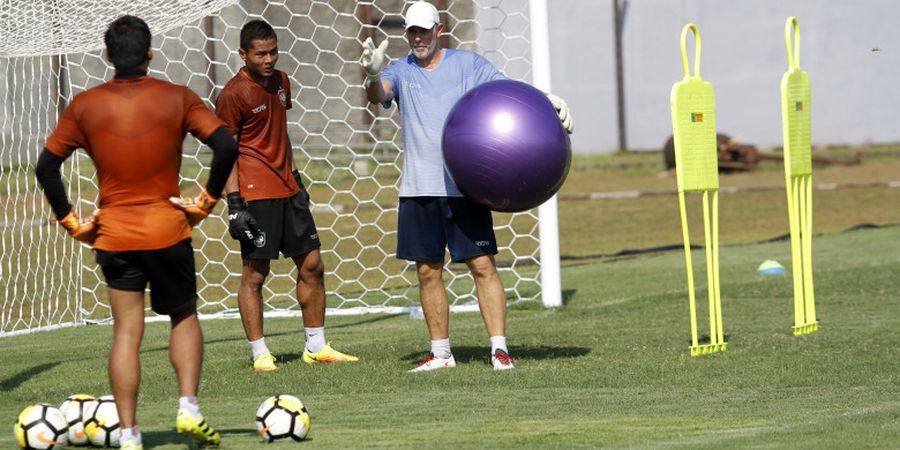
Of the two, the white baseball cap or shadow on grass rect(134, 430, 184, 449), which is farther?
the white baseball cap

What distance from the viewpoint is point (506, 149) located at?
7.32m

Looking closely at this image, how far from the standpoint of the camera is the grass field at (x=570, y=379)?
5.79m

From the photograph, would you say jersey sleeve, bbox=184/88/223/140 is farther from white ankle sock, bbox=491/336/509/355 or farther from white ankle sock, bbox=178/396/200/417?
white ankle sock, bbox=491/336/509/355

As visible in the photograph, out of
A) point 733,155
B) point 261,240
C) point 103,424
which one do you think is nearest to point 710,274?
point 261,240

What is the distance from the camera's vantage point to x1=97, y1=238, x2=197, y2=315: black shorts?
17.7ft

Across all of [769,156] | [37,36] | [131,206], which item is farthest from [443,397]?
[769,156]

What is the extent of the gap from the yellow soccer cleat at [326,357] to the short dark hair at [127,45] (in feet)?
11.1

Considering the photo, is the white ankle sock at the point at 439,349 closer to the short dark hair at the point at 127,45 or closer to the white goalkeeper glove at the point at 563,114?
the white goalkeeper glove at the point at 563,114

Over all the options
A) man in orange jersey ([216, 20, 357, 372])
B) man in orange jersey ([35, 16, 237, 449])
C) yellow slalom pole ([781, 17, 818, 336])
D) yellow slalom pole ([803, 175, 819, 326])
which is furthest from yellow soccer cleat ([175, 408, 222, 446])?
yellow slalom pole ([803, 175, 819, 326])

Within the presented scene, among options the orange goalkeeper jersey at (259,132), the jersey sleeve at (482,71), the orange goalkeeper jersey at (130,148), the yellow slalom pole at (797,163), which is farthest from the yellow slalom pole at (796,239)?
the orange goalkeeper jersey at (130,148)

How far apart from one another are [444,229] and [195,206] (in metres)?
2.60

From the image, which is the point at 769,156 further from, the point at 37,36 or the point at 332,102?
the point at 37,36

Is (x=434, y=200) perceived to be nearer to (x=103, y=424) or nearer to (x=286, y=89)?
(x=286, y=89)

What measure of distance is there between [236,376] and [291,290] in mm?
5882
